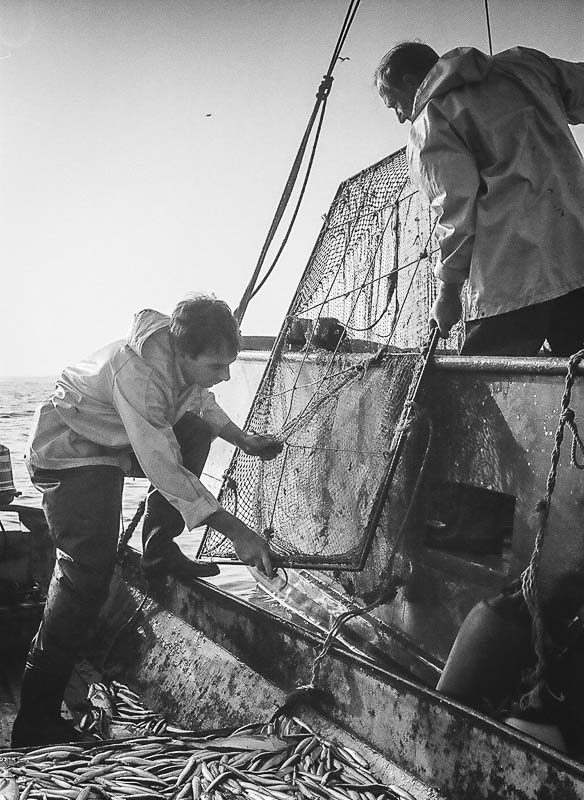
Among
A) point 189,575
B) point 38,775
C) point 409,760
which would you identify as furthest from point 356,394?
point 38,775

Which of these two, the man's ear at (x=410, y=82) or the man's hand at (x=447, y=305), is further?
the man's hand at (x=447, y=305)

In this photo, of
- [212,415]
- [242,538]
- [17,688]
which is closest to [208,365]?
[242,538]

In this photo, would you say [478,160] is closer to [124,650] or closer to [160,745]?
[160,745]

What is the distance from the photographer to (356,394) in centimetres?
588

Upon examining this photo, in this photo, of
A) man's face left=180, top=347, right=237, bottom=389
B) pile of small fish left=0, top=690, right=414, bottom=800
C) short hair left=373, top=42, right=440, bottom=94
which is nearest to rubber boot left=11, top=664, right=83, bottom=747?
pile of small fish left=0, top=690, right=414, bottom=800

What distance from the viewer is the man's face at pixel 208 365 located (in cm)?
429

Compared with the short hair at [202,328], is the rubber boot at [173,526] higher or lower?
lower

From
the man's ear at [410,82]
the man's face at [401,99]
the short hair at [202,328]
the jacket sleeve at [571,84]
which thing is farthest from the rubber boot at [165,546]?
the jacket sleeve at [571,84]

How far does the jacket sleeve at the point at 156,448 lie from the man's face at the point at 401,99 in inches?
97.9

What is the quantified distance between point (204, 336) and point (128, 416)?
0.66 m

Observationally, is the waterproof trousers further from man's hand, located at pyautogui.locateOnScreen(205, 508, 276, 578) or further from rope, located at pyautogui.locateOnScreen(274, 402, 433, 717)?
rope, located at pyautogui.locateOnScreen(274, 402, 433, 717)

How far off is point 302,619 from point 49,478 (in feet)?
11.0

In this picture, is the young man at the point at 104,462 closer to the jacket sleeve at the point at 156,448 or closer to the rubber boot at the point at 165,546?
the jacket sleeve at the point at 156,448

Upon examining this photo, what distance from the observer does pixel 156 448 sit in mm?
4094
